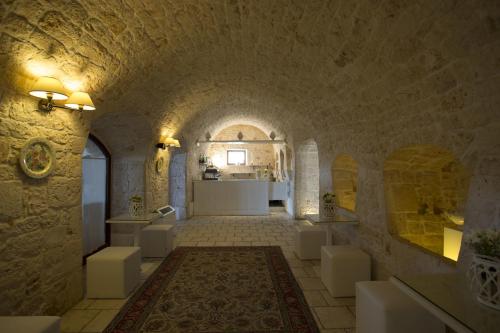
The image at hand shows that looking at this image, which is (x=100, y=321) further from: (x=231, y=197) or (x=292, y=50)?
(x=231, y=197)

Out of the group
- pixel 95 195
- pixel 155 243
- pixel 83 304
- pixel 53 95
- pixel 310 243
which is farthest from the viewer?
pixel 95 195

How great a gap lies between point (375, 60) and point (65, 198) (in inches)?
140

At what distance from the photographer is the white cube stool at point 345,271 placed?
3109 mm

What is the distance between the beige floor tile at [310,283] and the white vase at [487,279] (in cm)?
221

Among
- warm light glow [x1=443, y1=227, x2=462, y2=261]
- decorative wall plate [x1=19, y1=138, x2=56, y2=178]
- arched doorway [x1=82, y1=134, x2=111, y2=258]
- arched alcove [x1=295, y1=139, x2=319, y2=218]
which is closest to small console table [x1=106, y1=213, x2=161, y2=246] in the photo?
arched doorway [x1=82, y1=134, x2=111, y2=258]

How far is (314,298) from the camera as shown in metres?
3.08

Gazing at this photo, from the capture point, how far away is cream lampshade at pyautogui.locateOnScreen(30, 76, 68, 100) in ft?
7.08

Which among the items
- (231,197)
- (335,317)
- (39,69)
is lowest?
(335,317)

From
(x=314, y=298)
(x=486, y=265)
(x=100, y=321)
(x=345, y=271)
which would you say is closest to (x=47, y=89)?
(x=100, y=321)

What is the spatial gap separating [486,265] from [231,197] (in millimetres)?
7280

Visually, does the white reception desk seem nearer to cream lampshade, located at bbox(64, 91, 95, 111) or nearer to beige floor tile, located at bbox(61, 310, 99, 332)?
beige floor tile, located at bbox(61, 310, 99, 332)

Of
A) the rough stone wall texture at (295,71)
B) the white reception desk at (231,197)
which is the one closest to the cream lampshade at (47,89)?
the rough stone wall texture at (295,71)

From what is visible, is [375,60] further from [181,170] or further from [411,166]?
[181,170]

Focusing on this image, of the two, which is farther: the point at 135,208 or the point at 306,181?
the point at 306,181
